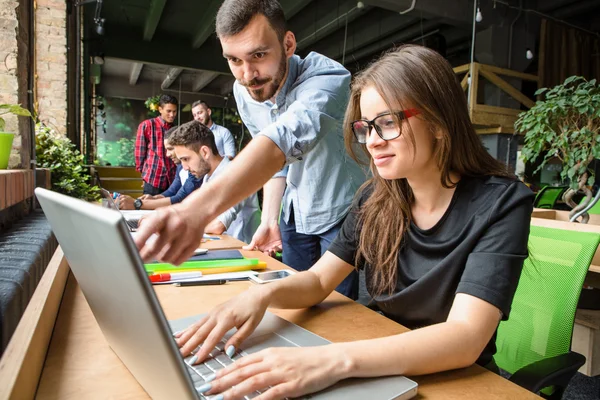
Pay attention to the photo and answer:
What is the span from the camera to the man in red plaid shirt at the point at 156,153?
478cm

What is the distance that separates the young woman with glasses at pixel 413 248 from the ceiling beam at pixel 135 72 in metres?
10.1

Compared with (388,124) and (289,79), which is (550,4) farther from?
(388,124)

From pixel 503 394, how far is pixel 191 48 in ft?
28.1

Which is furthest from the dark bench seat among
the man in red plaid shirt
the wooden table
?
the man in red plaid shirt

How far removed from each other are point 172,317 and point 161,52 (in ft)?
26.4

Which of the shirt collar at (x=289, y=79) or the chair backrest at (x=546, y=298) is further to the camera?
the shirt collar at (x=289, y=79)

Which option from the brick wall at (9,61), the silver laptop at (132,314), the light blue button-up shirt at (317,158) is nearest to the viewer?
the silver laptop at (132,314)

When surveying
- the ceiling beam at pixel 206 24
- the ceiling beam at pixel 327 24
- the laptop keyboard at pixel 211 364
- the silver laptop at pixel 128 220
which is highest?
the ceiling beam at pixel 327 24

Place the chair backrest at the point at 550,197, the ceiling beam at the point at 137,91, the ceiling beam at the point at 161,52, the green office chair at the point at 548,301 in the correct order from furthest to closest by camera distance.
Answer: the ceiling beam at the point at 137,91, the ceiling beam at the point at 161,52, the chair backrest at the point at 550,197, the green office chair at the point at 548,301

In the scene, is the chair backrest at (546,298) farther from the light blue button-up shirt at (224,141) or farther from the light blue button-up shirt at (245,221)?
the light blue button-up shirt at (224,141)

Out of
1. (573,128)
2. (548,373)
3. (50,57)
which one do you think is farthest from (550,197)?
(50,57)

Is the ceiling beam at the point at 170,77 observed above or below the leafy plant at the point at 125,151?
above

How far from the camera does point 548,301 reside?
41.9 inches

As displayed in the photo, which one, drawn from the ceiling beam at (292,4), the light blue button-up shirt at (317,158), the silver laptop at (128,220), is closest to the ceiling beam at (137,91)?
the ceiling beam at (292,4)
